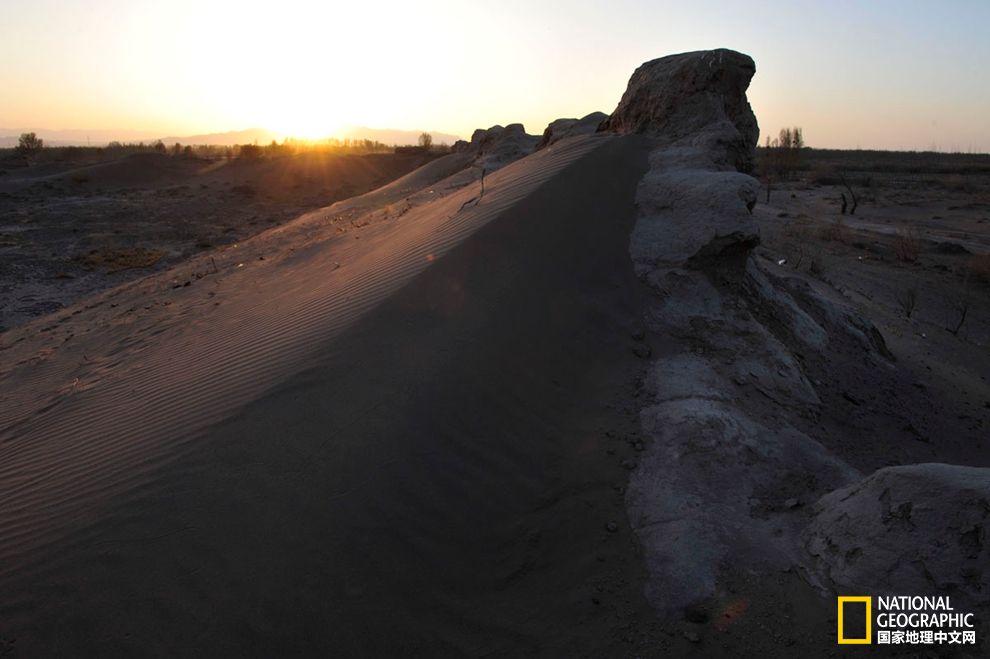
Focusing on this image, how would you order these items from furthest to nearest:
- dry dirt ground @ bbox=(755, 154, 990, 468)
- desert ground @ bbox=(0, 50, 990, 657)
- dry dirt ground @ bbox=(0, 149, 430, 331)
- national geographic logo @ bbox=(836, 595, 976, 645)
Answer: dry dirt ground @ bbox=(0, 149, 430, 331) → dry dirt ground @ bbox=(755, 154, 990, 468) → desert ground @ bbox=(0, 50, 990, 657) → national geographic logo @ bbox=(836, 595, 976, 645)

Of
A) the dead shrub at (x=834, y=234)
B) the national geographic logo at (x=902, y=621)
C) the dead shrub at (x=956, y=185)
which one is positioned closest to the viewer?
the national geographic logo at (x=902, y=621)

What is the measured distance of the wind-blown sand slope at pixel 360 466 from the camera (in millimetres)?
3135

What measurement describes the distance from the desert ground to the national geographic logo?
0.05 meters

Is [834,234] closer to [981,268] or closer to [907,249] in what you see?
[907,249]

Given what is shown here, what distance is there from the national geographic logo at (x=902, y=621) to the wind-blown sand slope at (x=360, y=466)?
0.98 metres

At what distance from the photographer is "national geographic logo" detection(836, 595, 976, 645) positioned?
2.63m

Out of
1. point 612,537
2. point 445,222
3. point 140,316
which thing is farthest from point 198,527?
point 140,316

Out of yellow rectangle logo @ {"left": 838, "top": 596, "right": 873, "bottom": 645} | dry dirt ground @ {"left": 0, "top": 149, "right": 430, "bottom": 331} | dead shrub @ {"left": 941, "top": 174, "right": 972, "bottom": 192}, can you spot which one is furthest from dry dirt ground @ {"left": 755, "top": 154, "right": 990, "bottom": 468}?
dry dirt ground @ {"left": 0, "top": 149, "right": 430, "bottom": 331}

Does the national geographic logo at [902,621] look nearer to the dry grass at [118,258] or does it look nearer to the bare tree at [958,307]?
the bare tree at [958,307]

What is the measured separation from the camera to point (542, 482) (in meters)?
4.17

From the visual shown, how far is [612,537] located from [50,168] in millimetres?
32341

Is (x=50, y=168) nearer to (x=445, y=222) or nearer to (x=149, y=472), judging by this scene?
(x=445, y=222)

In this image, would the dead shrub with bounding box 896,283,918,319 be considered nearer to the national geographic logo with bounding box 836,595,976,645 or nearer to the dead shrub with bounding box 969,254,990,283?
the dead shrub with bounding box 969,254,990,283

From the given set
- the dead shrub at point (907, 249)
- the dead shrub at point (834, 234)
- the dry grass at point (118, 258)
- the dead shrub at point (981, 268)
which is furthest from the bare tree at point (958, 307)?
the dry grass at point (118, 258)
